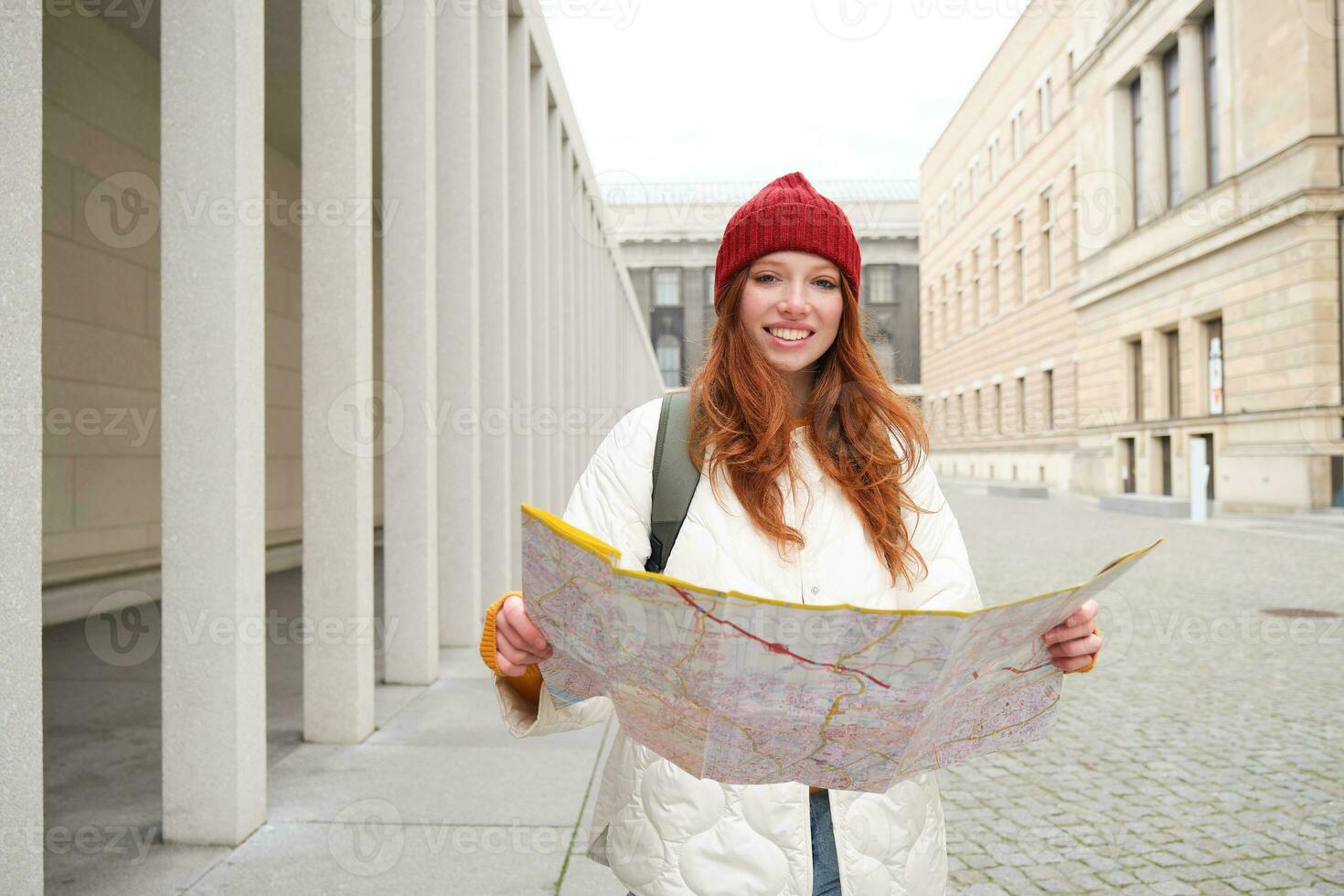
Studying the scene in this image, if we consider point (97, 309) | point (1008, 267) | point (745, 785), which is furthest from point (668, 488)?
point (1008, 267)

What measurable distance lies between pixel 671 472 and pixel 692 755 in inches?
19.9

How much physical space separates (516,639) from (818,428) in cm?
70

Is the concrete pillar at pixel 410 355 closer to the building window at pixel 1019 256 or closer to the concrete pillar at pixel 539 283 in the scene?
the concrete pillar at pixel 539 283

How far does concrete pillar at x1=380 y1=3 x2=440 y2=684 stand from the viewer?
5.72 meters

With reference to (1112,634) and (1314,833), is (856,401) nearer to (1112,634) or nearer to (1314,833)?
(1314,833)

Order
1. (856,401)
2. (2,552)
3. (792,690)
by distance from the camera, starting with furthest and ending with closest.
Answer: (2,552)
(856,401)
(792,690)

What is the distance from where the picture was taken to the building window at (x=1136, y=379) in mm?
25938

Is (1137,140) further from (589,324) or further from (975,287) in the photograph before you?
(589,324)

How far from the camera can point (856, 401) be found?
72.6 inches

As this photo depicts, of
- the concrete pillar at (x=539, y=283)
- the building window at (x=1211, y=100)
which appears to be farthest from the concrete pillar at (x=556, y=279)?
the building window at (x=1211, y=100)

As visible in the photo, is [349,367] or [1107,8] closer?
[349,367]

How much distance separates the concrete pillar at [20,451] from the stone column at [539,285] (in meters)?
6.85

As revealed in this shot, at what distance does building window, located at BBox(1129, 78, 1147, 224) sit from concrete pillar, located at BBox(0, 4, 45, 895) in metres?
27.1

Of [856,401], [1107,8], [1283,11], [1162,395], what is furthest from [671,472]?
[1107,8]
